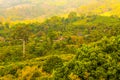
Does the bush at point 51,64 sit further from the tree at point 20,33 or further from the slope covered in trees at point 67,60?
the tree at point 20,33

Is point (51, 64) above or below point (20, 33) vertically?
below

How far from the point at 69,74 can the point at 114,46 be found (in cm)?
591

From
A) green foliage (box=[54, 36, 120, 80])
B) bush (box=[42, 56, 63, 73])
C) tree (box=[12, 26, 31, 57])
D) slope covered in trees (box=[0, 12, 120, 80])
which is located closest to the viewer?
green foliage (box=[54, 36, 120, 80])

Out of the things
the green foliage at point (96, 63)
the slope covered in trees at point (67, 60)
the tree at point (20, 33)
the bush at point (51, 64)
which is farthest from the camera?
the tree at point (20, 33)

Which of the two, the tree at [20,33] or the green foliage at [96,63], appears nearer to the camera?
the green foliage at [96,63]

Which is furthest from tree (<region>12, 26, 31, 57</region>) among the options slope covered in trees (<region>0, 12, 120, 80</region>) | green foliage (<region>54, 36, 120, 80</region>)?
green foliage (<region>54, 36, 120, 80</region>)

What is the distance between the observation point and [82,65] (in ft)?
103

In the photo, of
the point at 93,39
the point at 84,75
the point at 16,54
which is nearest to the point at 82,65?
the point at 84,75

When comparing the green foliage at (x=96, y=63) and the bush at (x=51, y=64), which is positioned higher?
the green foliage at (x=96, y=63)

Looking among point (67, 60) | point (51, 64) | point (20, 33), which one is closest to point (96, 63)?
point (51, 64)

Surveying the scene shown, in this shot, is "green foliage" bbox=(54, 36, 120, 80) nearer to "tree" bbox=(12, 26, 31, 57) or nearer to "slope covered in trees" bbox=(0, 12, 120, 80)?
"slope covered in trees" bbox=(0, 12, 120, 80)

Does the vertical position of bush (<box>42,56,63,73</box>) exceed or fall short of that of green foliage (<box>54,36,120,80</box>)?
it falls short

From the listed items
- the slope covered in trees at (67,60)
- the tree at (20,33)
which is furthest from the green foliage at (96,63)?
the tree at (20,33)

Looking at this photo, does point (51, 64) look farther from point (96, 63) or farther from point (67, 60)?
point (96, 63)
